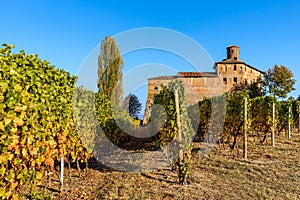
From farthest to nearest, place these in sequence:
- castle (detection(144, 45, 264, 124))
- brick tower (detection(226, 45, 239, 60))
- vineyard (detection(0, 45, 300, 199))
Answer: brick tower (detection(226, 45, 239, 60)) → castle (detection(144, 45, 264, 124)) → vineyard (detection(0, 45, 300, 199))

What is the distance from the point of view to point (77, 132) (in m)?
6.11

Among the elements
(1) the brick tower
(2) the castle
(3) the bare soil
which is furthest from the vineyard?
(1) the brick tower

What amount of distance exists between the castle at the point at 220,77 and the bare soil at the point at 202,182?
34.3 metres

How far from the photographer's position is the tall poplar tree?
89.2 ft

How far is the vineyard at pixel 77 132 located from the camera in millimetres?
3000

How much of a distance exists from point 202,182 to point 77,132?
329cm

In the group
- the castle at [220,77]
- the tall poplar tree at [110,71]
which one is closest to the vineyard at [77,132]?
the tall poplar tree at [110,71]

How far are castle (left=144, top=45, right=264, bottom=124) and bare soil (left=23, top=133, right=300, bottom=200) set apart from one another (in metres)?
34.3

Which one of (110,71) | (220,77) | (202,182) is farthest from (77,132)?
(220,77)

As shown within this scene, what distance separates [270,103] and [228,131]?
133 inches

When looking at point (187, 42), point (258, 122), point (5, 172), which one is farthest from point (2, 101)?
point (258, 122)

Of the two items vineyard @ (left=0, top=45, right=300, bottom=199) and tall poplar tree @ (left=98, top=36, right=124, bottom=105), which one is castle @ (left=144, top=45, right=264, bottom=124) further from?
vineyard @ (left=0, top=45, right=300, bottom=199)

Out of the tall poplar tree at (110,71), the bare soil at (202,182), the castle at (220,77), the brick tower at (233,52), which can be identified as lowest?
the bare soil at (202,182)

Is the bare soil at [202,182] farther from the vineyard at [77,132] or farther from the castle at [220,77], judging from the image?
the castle at [220,77]
